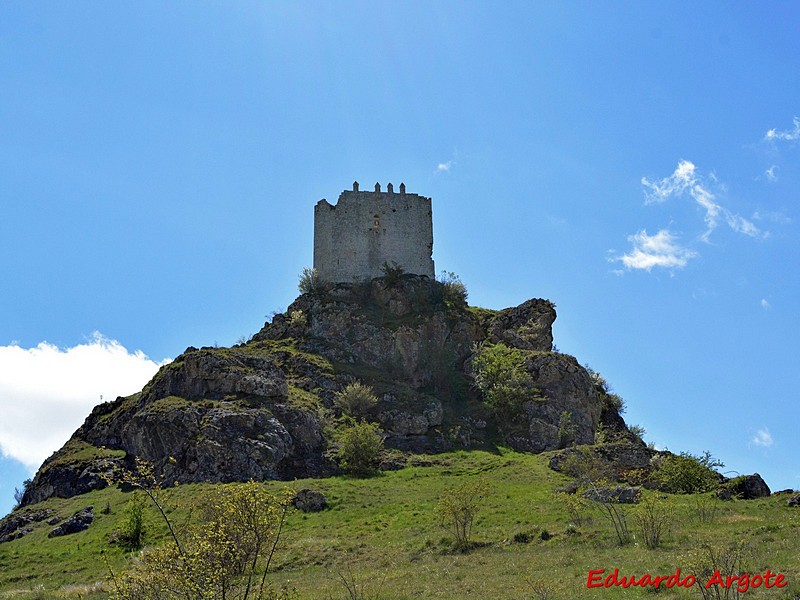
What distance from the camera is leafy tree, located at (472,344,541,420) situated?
69312 mm

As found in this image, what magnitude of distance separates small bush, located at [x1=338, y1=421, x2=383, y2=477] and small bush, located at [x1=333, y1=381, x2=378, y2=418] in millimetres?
6431

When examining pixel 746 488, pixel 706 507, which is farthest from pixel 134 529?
pixel 746 488

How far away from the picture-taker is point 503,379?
71.4 m

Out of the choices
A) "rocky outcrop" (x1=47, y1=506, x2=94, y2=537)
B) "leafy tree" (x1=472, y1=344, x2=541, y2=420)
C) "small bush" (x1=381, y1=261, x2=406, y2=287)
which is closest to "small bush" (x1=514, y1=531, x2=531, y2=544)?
"rocky outcrop" (x1=47, y1=506, x2=94, y2=537)

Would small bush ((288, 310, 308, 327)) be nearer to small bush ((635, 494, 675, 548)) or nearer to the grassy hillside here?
the grassy hillside

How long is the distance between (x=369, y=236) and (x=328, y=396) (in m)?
23.1

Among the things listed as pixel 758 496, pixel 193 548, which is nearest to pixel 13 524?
pixel 193 548

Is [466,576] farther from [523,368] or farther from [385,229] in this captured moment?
[385,229]

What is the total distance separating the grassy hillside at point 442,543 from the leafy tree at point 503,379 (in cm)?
1026

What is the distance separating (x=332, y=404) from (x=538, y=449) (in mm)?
→ 18305

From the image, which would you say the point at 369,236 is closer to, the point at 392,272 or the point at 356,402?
the point at 392,272

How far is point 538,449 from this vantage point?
215 ft

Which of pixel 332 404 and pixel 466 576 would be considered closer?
pixel 466 576

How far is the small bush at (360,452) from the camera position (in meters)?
58.7
